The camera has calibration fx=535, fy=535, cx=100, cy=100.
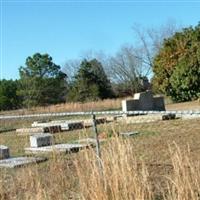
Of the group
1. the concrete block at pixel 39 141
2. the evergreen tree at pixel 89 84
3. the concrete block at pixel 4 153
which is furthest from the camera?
the evergreen tree at pixel 89 84

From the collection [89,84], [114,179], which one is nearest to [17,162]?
[114,179]

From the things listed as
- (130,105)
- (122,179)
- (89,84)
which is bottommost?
(122,179)

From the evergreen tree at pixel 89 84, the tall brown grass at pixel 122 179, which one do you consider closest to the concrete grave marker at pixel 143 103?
the tall brown grass at pixel 122 179

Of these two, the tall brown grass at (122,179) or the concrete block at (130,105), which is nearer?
the tall brown grass at (122,179)

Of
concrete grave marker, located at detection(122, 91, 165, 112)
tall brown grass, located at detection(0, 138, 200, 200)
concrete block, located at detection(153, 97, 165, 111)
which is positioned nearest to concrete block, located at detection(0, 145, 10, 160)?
tall brown grass, located at detection(0, 138, 200, 200)

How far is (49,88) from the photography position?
202 feet

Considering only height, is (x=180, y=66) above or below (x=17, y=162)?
above

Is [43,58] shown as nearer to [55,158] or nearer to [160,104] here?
[160,104]

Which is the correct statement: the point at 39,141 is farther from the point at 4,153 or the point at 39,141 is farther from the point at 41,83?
the point at 41,83

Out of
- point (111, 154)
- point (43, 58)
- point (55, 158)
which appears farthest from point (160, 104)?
point (43, 58)

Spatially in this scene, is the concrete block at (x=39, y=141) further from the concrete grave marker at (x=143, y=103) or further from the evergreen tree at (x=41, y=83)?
the evergreen tree at (x=41, y=83)

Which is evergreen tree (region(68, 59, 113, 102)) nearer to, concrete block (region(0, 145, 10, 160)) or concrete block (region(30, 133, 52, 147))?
concrete block (region(30, 133, 52, 147))

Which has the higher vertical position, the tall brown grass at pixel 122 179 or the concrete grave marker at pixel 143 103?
the concrete grave marker at pixel 143 103

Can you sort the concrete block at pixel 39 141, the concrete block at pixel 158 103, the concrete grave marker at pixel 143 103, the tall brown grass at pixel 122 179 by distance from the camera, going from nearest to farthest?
the tall brown grass at pixel 122 179
the concrete block at pixel 39 141
the concrete grave marker at pixel 143 103
the concrete block at pixel 158 103
